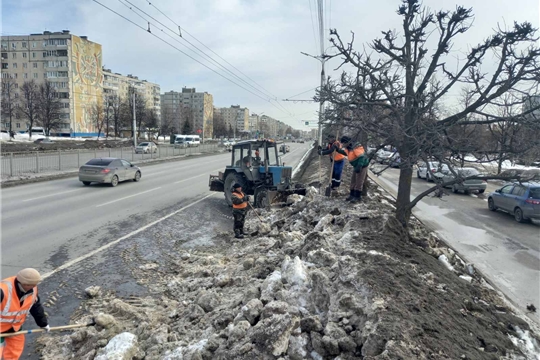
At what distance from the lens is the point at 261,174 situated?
40.0ft

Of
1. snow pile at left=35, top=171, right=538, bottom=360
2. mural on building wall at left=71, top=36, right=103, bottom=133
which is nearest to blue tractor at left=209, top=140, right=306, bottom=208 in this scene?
snow pile at left=35, top=171, right=538, bottom=360

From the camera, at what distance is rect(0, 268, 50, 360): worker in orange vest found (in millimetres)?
3623

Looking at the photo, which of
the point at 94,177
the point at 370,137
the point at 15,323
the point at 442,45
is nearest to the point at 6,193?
the point at 94,177

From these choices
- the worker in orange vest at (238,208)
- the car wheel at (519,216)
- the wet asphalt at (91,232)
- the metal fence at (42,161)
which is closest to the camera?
the wet asphalt at (91,232)

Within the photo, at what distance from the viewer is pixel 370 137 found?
7680 millimetres

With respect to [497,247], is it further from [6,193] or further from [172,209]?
[6,193]

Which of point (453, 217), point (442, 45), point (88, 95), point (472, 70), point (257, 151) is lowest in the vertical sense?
point (453, 217)

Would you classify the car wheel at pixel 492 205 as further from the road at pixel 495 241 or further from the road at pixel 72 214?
the road at pixel 72 214

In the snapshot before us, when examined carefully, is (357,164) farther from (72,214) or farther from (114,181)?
(114,181)

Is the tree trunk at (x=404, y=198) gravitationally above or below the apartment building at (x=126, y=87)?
below

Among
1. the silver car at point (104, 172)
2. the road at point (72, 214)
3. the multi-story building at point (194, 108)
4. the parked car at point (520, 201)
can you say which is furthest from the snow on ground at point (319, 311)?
the multi-story building at point (194, 108)

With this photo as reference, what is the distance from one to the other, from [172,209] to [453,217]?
35.1ft

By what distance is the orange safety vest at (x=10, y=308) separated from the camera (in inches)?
142

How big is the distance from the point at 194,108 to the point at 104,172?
383ft
